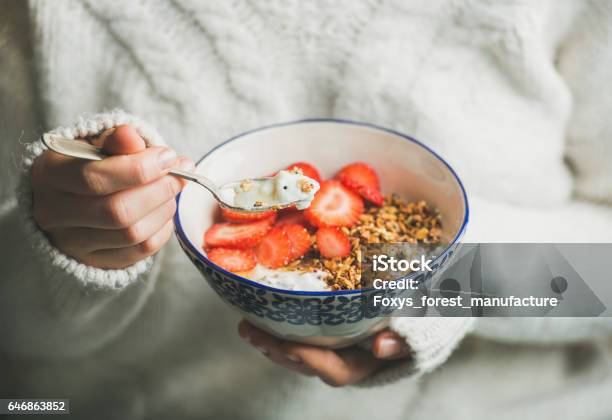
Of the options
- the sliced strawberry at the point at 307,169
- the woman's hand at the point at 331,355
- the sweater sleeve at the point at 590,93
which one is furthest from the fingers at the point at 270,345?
the sweater sleeve at the point at 590,93

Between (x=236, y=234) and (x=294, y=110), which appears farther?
(x=294, y=110)

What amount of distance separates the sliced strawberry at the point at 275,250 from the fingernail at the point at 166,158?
0.17m

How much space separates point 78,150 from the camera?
1.39ft

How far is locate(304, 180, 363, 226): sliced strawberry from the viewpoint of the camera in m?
0.57

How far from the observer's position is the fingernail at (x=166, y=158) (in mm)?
423

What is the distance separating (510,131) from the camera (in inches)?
29.1

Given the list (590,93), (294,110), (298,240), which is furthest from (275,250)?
(590,93)

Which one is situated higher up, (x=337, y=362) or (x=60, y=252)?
(x=60, y=252)

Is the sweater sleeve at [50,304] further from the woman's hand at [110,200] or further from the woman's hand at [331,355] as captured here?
the woman's hand at [331,355]

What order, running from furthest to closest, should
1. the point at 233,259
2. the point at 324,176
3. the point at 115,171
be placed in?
the point at 324,176 → the point at 233,259 → the point at 115,171

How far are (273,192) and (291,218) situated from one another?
0.31ft

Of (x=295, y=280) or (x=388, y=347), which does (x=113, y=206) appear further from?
(x=388, y=347)

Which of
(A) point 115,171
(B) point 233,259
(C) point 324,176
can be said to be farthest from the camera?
(C) point 324,176

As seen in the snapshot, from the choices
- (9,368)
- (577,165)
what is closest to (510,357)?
(577,165)
